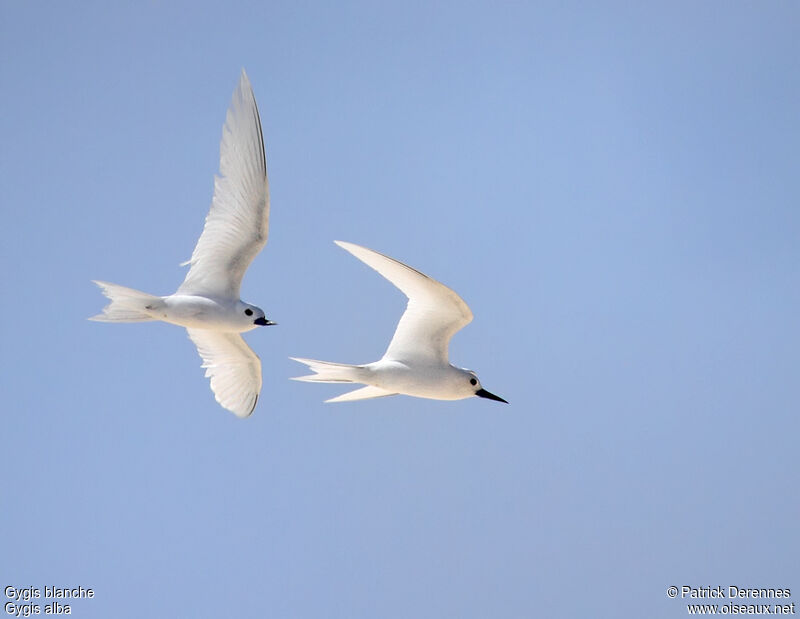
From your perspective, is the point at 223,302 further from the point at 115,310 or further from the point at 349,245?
the point at 349,245

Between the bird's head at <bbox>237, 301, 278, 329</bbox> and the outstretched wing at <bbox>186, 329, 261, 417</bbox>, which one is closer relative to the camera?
the bird's head at <bbox>237, 301, 278, 329</bbox>

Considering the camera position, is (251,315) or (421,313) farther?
(251,315)

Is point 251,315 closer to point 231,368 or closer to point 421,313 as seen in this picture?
point 231,368

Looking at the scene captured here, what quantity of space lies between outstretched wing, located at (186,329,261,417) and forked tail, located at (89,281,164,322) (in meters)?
1.34

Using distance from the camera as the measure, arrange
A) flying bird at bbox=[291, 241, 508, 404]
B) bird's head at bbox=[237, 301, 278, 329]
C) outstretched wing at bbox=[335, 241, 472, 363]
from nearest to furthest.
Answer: outstretched wing at bbox=[335, 241, 472, 363], flying bird at bbox=[291, 241, 508, 404], bird's head at bbox=[237, 301, 278, 329]

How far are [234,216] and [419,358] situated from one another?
2.28 metres

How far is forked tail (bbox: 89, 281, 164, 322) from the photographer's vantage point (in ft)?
32.8

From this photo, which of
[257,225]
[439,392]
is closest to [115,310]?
[257,225]

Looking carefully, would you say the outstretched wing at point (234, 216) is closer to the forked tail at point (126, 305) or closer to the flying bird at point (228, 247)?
the flying bird at point (228, 247)

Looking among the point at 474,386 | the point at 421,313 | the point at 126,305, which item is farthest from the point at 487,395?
the point at 126,305

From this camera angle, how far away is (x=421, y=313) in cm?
998

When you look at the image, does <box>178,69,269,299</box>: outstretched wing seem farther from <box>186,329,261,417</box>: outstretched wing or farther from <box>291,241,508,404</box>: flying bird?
<box>291,241,508,404</box>: flying bird

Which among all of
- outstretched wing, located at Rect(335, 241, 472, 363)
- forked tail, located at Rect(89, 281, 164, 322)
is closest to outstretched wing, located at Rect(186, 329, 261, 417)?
forked tail, located at Rect(89, 281, 164, 322)

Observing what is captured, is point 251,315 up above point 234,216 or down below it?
below
